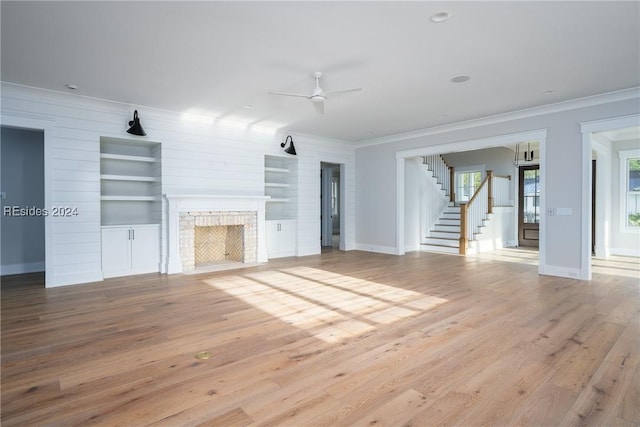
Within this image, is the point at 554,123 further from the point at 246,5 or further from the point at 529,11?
the point at 246,5

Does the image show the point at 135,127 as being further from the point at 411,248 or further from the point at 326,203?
the point at 411,248

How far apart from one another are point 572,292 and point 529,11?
3.57 metres

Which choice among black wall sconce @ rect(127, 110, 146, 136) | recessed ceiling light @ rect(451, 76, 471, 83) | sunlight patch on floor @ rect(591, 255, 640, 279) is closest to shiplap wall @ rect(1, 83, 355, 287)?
black wall sconce @ rect(127, 110, 146, 136)

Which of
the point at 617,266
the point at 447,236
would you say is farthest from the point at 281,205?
the point at 617,266

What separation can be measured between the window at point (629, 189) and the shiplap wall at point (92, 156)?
26.2 feet

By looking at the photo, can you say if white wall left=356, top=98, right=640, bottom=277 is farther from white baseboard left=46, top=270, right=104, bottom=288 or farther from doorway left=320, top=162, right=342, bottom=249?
white baseboard left=46, top=270, right=104, bottom=288

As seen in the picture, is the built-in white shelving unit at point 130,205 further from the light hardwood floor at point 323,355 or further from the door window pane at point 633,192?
the door window pane at point 633,192

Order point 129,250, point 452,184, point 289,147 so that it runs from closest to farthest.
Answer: point 129,250, point 289,147, point 452,184

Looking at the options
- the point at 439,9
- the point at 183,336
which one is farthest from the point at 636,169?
the point at 183,336

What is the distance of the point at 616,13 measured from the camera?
9.78 ft

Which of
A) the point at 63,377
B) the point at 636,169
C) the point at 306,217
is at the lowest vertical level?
the point at 63,377

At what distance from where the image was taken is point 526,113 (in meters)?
5.98

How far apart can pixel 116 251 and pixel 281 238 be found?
10.7 feet

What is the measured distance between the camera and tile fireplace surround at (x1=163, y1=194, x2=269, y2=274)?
6.00 metres
